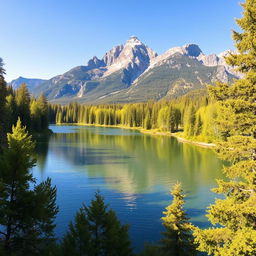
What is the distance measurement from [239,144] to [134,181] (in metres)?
31.4

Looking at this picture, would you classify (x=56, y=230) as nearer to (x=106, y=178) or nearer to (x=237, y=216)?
(x=237, y=216)

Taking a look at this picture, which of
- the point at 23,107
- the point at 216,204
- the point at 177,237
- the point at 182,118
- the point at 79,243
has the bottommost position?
the point at 177,237

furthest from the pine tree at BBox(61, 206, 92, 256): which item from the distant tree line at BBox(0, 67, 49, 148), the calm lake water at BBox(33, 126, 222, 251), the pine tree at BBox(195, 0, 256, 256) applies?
the distant tree line at BBox(0, 67, 49, 148)

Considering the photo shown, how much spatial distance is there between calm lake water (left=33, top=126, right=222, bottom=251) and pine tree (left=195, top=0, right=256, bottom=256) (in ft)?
35.2

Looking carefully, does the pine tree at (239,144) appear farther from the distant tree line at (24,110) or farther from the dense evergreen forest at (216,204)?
the distant tree line at (24,110)

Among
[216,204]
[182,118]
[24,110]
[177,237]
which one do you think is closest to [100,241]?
[177,237]

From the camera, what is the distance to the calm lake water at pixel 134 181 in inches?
1092

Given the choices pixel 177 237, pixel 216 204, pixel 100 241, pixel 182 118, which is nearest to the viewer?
pixel 216 204

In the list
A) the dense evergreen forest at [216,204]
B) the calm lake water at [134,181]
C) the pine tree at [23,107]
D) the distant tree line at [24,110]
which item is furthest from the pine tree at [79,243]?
the pine tree at [23,107]

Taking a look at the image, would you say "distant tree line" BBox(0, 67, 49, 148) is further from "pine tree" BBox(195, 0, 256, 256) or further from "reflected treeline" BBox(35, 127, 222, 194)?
"pine tree" BBox(195, 0, 256, 256)

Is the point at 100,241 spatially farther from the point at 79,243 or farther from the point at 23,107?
the point at 23,107

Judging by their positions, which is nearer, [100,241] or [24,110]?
[100,241]

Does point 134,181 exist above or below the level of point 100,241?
below

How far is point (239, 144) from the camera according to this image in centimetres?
1323
